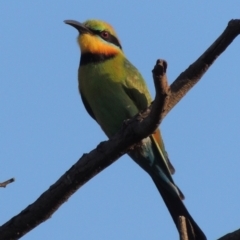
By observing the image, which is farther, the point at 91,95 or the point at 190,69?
the point at 91,95

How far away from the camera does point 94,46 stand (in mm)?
4621

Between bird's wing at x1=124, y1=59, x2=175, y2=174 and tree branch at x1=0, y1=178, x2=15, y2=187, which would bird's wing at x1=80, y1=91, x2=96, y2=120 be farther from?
tree branch at x1=0, y1=178, x2=15, y2=187

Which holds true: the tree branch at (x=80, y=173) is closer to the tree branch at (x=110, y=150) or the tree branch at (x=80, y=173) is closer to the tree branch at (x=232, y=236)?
the tree branch at (x=110, y=150)

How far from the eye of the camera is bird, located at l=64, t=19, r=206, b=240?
4145mm

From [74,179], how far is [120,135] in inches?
12.0

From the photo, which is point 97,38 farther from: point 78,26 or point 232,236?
point 232,236

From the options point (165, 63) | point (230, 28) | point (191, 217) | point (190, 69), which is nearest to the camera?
point (165, 63)

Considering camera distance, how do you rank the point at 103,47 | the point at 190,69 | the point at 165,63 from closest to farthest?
the point at 165,63 → the point at 190,69 → the point at 103,47

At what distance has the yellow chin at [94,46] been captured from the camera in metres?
4.59

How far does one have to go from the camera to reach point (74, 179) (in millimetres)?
2773

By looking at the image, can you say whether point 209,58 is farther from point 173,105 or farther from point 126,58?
point 126,58

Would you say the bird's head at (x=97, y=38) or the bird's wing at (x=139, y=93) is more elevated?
the bird's head at (x=97, y=38)

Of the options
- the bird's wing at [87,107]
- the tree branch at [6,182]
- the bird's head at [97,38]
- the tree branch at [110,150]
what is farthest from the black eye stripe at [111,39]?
the tree branch at [6,182]

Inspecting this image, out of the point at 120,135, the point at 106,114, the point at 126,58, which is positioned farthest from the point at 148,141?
the point at 120,135
